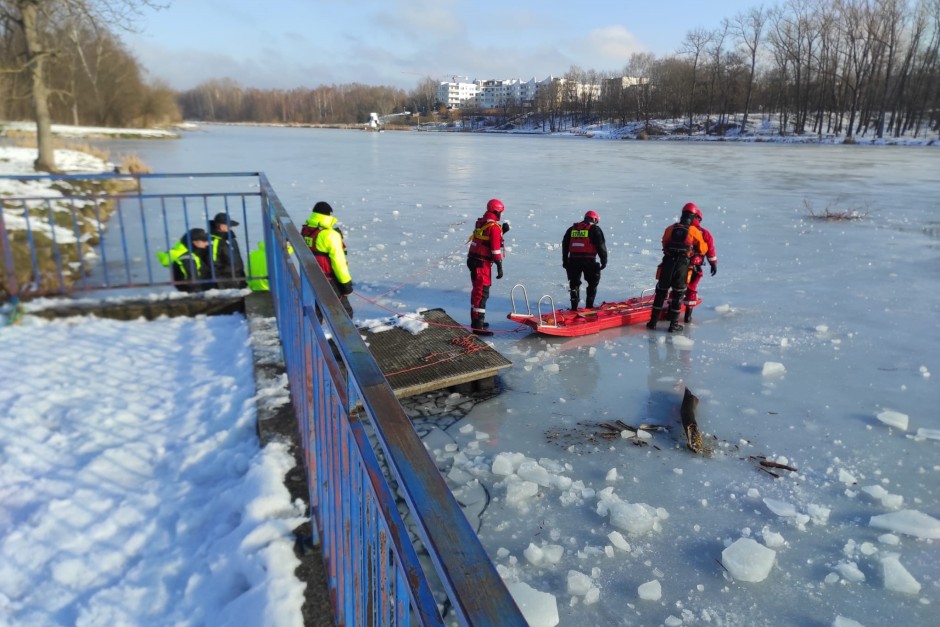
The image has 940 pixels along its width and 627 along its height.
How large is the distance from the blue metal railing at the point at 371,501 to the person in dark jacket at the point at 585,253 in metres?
4.73

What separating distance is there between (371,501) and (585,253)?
6129 millimetres

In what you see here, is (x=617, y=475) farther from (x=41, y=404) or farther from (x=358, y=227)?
(x=358, y=227)

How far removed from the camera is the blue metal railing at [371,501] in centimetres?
88

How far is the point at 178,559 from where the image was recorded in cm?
261

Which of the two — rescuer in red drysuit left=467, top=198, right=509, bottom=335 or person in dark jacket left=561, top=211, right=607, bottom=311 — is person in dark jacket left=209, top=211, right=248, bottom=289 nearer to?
rescuer in red drysuit left=467, top=198, right=509, bottom=335

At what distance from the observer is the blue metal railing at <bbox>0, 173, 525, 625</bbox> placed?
0.88 metres

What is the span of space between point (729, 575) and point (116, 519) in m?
2.91

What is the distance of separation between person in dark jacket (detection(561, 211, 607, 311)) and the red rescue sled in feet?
1.03

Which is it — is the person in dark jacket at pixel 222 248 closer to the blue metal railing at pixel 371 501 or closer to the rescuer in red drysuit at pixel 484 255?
the rescuer in red drysuit at pixel 484 255

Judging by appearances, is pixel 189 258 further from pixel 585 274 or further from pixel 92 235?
pixel 92 235

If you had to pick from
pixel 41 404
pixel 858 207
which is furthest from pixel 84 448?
pixel 858 207

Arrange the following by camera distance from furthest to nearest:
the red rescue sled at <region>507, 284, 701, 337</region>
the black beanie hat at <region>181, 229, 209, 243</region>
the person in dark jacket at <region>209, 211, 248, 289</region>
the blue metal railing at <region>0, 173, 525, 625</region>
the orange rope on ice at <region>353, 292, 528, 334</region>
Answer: the person in dark jacket at <region>209, 211, 248, 289</region>, the black beanie hat at <region>181, 229, 209, 243</region>, the red rescue sled at <region>507, 284, 701, 337</region>, the orange rope on ice at <region>353, 292, 528, 334</region>, the blue metal railing at <region>0, 173, 525, 625</region>

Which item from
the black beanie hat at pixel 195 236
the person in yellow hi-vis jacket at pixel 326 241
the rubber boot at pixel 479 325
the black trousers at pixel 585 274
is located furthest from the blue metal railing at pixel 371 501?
the black trousers at pixel 585 274

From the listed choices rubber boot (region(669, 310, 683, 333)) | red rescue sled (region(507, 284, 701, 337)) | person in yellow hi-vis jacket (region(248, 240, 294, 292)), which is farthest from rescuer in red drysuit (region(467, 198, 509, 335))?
person in yellow hi-vis jacket (region(248, 240, 294, 292))
